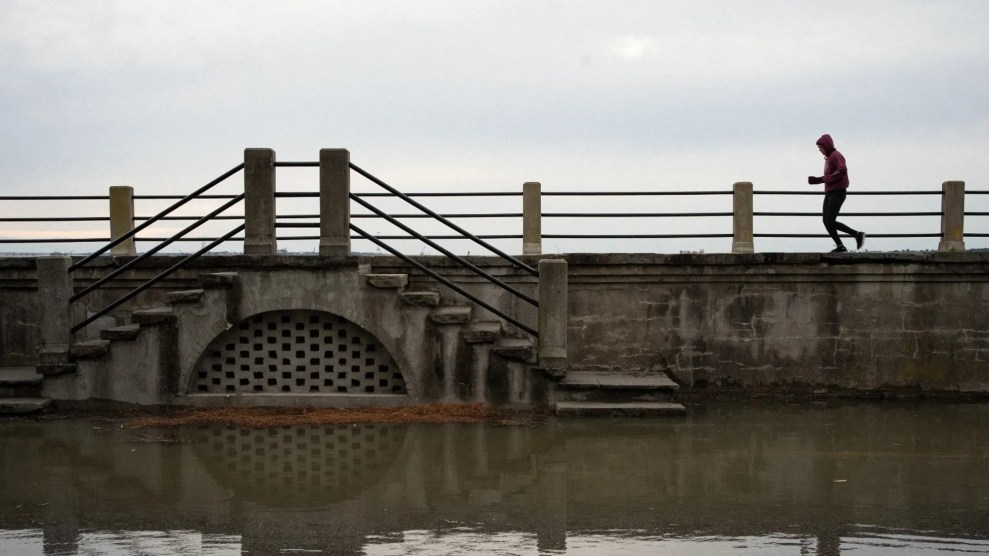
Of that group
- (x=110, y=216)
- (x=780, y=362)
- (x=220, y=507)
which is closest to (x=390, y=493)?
(x=220, y=507)

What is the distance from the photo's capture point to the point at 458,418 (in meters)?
11.4

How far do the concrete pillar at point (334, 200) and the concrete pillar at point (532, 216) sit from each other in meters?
3.10

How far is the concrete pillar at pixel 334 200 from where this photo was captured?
40.2 ft

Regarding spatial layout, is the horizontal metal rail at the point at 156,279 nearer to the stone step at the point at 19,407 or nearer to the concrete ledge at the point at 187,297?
the concrete ledge at the point at 187,297

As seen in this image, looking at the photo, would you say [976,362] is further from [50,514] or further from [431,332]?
[50,514]

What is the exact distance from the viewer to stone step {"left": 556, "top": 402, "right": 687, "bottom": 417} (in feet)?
37.7

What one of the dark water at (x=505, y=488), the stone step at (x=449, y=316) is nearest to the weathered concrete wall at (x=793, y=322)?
the dark water at (x=505, y=488)

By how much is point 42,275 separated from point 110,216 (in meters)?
2.64

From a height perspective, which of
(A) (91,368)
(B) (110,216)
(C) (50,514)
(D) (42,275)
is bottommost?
(C) (50,514)

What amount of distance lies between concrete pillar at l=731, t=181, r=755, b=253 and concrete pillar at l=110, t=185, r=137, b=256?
30.1ft

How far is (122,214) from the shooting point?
1466 centimetres

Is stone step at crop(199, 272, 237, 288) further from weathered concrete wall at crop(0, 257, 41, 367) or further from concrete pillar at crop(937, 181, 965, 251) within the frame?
concrete pillar at crop(937, 181, 965, 251)

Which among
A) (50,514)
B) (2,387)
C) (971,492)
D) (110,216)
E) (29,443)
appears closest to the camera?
(50,514)

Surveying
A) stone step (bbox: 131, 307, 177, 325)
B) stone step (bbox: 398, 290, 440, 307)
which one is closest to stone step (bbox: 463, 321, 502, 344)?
stone step (bbox: 398, 290, 440, 307)
